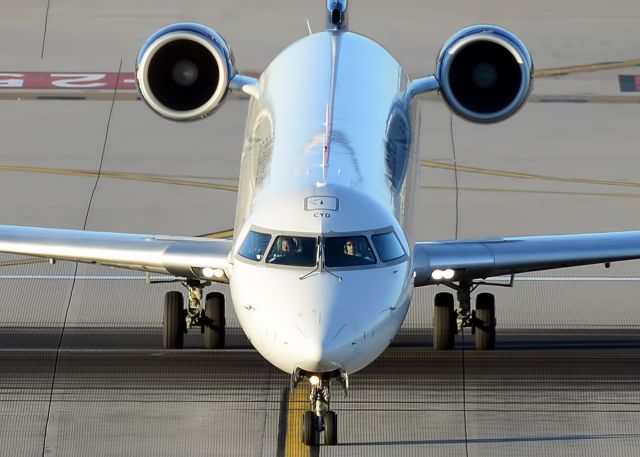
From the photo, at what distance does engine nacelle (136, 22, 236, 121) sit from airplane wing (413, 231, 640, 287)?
487cm

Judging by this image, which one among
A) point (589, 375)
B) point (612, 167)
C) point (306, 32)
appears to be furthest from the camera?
point (306, 32)

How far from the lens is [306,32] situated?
39219mm

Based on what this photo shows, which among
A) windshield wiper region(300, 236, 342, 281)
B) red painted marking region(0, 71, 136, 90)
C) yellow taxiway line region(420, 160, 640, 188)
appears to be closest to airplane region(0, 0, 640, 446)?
windshield wiper region(300, 236, 342, 281)

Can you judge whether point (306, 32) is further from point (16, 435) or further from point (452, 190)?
point (16, 435)

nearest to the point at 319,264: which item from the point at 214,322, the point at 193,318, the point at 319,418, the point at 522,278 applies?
the point at 319,418

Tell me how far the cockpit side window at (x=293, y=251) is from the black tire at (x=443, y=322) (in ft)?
16.3

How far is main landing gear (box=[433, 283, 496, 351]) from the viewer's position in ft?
76.6

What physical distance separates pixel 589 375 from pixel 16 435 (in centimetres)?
864

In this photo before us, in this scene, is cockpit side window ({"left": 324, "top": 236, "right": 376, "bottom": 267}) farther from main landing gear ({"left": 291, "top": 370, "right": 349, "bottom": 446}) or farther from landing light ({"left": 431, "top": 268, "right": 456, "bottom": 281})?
landing light ({"left": 431, "top": 268, "right": 456, "bottom": 281})

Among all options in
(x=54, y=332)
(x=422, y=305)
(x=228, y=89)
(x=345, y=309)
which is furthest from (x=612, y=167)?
(x=345, y=309)

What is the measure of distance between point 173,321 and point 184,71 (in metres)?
4.34

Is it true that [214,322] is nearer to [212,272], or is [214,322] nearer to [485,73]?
[212,272]

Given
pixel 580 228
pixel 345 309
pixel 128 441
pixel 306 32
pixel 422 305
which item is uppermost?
pixel 306 32

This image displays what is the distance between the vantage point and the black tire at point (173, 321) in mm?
23484
